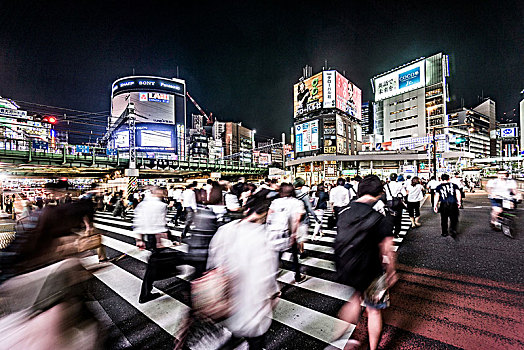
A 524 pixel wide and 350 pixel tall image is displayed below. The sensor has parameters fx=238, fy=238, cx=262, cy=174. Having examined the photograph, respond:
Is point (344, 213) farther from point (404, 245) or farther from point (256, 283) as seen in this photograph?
point (404, 245)

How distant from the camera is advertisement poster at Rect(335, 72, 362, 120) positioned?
214 feet

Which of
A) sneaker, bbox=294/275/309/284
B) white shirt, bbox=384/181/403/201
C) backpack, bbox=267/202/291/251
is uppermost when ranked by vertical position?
white shirt, bbox=384/181/403/201

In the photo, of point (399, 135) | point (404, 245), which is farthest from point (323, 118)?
point (404, 245)

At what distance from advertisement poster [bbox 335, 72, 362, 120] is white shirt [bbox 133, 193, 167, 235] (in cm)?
6753

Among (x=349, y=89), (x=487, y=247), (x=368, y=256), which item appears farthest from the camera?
(x=349, y=89)

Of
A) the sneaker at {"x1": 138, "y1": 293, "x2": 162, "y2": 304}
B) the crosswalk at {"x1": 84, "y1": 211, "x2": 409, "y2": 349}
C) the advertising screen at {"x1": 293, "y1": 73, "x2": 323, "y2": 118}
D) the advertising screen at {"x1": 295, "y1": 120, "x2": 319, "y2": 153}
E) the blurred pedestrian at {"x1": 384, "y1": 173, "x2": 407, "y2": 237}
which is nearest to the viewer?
the crosswalk at {"x1": 84, "y1": 211, "x2": 409, "y2": 349}

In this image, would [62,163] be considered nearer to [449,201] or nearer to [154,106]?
[449,201]

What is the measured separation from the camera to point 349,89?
70562 millimetres

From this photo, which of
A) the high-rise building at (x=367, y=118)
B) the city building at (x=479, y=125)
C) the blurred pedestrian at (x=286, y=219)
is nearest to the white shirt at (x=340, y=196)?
the blurred pedestrian at (x=286, y=219)

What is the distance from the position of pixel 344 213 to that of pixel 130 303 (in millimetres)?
3401

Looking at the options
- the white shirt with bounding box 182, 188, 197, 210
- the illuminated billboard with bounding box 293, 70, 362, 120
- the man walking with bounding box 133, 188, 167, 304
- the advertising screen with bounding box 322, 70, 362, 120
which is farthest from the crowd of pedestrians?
the illuminated billboard with bounding box 293, 70, 362, 120

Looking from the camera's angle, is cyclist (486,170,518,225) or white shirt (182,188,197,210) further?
white shirt (182,188,197,210)

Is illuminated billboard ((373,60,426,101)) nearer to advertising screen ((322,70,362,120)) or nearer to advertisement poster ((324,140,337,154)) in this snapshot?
advertising screen ((322,70,362,120))

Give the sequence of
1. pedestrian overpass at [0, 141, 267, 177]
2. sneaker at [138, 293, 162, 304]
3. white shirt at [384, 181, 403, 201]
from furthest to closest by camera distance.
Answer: pedestrian overpass at [0, 141, 267, 177] < white shirt at [384, 181, 403, 201] < sneaker at [138, 293, 162, 304]
